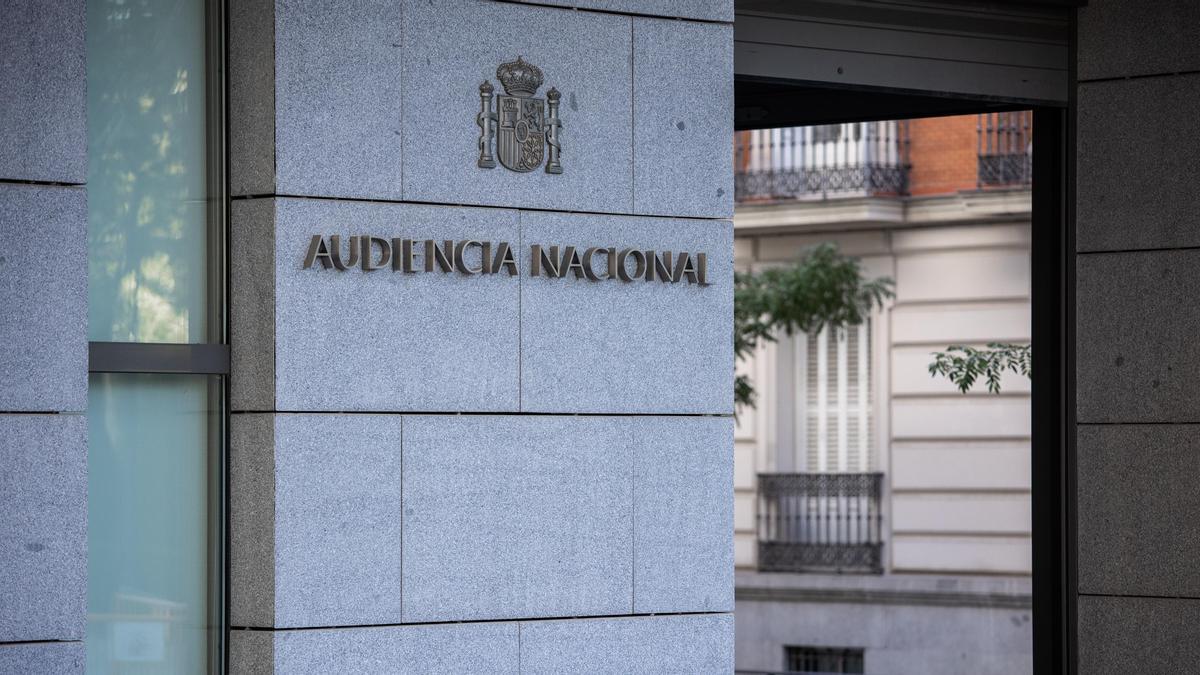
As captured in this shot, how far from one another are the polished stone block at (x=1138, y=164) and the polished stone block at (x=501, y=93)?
3500 mm

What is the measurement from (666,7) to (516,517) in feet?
9.30

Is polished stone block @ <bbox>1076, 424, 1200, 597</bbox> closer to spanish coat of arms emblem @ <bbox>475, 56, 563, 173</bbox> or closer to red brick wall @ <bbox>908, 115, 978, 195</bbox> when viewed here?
spanish coat of arms emblem @ <bbox>475, 56, 563, 173</bbox>

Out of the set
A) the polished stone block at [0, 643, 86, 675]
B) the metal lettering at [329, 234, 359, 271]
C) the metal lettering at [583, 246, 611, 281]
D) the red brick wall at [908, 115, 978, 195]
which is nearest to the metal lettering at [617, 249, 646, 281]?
the metal lettering at [583, 246, 611, 281]

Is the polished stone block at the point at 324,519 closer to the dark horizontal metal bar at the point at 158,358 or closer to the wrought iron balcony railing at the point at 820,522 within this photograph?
the dark horizontal metal bar at the point at 158,358

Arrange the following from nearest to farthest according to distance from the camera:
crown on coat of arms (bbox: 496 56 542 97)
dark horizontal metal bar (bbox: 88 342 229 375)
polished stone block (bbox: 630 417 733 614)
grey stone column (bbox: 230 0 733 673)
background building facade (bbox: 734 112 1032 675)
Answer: dark horizontal metal bar (bbox: 88 342 229 375)
grey stone column (bbox: 230 0 733 673)
crown on coat of arms (bbox: 496 56 542 97)
polished stone block (bbox: 630 417 733 614)
background building facade (bbox: 734 112 1032 675)

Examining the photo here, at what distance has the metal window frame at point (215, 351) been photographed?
26.4ft

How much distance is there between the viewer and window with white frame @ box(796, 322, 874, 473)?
84.3 ft

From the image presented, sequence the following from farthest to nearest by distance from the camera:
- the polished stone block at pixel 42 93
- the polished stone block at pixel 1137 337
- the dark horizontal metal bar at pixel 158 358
Result: 1. the polished stone block at pixel 1137 337
2. the dark horizontal metal bar at pixel 158 358
3. the polished stone block at pixel 42 93

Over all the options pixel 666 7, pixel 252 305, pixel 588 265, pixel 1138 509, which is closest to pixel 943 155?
pixel 1138 509

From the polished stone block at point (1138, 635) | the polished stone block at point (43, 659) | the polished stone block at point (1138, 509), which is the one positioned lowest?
the polished stone block at point (1138, 635)

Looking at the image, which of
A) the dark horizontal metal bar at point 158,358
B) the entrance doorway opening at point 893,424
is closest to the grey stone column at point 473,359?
the dark horizontal metal bar at point 158,358

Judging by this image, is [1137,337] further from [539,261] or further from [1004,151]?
[1004,151]

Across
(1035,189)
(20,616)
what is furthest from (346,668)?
(1035,189)

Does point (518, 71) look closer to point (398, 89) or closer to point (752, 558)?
point (398, 89)
